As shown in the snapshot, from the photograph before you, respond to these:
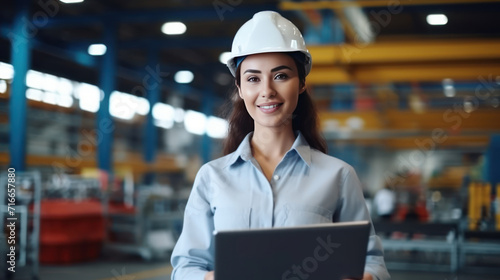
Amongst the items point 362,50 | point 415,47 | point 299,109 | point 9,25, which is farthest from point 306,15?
point 9,25

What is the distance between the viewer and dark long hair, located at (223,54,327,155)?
1.79m

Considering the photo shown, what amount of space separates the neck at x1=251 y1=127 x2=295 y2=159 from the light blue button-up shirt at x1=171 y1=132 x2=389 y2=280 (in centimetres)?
4

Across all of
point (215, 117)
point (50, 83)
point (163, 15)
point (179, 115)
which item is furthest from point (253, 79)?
point (179, 115)

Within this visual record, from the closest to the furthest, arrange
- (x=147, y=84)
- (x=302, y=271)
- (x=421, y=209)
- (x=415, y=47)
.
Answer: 1. (x=302, y=271)
2. (x=415, y=47)
3. (x=421, y=209)
4. (x=147, y=84)

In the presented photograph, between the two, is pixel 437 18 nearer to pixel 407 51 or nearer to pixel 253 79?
pixel 407 51

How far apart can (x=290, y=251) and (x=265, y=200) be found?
0.26 meters

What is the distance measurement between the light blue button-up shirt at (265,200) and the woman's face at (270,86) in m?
0.11

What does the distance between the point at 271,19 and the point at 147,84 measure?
20549 mm

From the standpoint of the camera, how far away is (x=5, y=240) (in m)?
6.82

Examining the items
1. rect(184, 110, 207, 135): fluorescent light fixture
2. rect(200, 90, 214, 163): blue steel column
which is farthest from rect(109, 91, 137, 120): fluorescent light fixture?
rect(184, 110, 207, 135): fluorescent light fixture

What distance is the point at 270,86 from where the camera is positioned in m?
1.57

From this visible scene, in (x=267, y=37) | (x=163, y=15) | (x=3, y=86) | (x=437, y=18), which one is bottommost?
(x=267, y=37)

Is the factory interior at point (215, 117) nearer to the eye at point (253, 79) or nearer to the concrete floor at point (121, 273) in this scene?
the concrete floor at point (121, 273)

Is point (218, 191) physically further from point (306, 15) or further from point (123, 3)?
A: point (123, 3)
